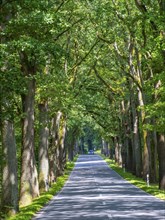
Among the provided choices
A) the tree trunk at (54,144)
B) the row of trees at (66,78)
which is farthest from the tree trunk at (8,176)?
the tree trunk at (54,144)

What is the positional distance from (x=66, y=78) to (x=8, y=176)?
556 inches

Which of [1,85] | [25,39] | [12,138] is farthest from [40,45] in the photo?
[12,138]

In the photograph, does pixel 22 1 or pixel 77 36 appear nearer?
pixel 22 1

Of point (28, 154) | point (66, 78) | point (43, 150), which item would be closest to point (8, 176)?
point (28, 154)

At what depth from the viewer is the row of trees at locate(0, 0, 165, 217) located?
17.3 metres

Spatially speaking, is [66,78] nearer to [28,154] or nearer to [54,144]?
[28,154]

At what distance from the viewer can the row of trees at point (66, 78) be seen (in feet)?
56.9

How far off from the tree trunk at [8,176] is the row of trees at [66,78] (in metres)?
0.04

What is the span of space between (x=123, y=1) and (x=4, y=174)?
1719 cm

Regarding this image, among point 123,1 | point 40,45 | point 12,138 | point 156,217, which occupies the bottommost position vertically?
point 156,217

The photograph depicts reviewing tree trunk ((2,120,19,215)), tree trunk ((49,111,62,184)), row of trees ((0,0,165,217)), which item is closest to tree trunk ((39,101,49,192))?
row of trees ((0,0,165,217))

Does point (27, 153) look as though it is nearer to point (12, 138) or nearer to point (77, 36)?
point (12, 138)

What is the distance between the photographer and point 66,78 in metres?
33.7

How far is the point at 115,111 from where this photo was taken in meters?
60.5
